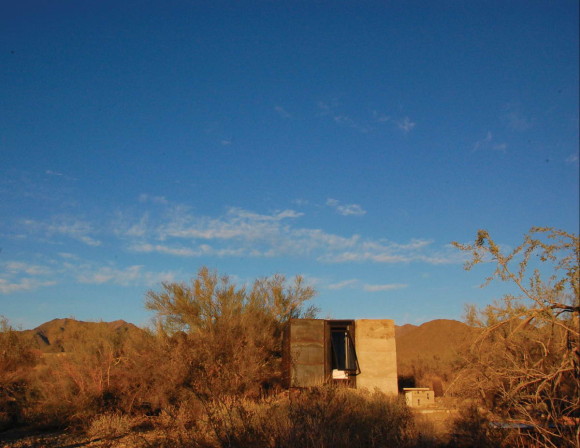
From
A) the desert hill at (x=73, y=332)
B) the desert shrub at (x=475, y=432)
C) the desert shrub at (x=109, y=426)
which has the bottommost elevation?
the desert shrub at (x=109, y=426)

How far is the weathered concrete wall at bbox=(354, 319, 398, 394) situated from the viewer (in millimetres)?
18953

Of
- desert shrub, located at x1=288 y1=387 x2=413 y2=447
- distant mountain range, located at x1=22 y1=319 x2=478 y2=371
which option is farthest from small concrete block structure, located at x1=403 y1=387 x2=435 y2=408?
desert shrub, located at x1=288 y1=387 x2=413 y2=447

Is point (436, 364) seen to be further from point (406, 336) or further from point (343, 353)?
point (406, 336)

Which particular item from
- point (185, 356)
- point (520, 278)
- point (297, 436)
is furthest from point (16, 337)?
point (520, 278)

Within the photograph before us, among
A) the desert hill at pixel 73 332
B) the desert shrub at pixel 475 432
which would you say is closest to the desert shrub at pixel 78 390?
the desert hill at pixel 73 332

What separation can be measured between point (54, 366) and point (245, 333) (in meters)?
7.36

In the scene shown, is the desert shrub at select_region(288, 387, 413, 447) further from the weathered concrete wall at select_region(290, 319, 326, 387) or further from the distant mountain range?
the weathered concrete wall at select_region(290, 319, 326, 387)

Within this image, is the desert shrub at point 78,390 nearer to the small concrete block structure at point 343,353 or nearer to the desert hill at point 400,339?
the desert hill at point 400,339

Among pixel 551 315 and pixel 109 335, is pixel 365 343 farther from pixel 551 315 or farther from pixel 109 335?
pixel 551 315

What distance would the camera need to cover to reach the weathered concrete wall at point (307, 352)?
17.9 m

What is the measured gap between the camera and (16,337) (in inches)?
765

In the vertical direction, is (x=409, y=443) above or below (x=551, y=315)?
below

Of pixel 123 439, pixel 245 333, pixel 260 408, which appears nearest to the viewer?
pixel 260 408

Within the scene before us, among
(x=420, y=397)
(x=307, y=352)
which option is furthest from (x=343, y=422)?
(x=307, y=352)
